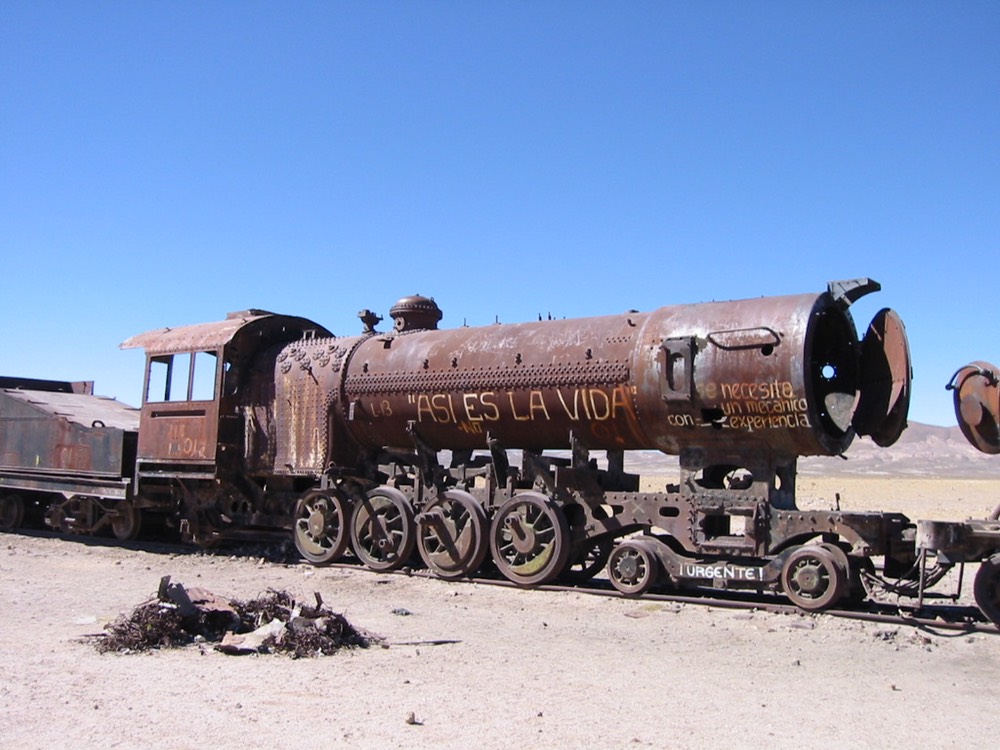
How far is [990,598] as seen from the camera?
815 centimetres

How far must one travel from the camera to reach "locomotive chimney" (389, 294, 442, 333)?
43.4 feet

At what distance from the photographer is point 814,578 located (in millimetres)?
8812

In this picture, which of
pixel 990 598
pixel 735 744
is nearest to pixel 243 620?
pixel 735 744

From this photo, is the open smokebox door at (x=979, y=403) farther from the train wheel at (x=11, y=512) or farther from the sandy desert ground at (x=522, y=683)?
the train wheel at (x=11, y=512)

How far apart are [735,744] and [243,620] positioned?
13.9ft

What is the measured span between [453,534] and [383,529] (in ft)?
3.70

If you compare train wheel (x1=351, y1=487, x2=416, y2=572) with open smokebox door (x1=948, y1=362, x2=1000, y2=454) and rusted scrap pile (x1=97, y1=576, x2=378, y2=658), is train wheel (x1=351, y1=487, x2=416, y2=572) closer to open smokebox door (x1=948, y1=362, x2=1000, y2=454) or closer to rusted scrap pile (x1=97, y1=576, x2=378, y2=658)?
rusted scrap pile (x1=97, y1=576, x2=378, y2=658)

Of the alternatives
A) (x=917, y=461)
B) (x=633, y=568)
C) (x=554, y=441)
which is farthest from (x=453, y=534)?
(x=917, y=461)

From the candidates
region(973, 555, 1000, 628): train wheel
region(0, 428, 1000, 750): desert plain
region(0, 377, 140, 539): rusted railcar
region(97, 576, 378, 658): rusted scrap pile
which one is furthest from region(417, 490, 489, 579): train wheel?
region(0, 377, 140, 539): rusted railcar

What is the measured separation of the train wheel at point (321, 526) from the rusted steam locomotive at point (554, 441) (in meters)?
0.03

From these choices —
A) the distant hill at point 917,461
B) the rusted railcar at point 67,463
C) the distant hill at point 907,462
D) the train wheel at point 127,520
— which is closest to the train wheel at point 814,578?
the rusted railcar at point 67,463

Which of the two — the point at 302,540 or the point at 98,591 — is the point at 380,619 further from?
the point at 302,540

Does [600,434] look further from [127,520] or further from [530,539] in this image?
[127,520]

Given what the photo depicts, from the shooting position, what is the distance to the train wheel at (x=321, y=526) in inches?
488
